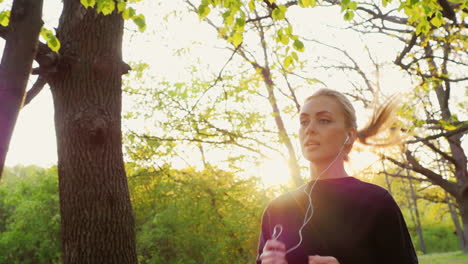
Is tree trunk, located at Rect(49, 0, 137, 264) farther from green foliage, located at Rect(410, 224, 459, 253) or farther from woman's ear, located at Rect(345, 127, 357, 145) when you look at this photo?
green foliage, located at Rect(410, 224, 459, 253)

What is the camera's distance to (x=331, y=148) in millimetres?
2555

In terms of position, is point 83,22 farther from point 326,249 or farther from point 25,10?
point 326,249

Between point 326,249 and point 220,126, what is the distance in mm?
11128

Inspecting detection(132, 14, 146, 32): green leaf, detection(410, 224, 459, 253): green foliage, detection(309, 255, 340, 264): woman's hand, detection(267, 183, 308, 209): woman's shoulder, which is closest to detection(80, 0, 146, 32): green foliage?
detection(132, 14, 146, 32): green leaf

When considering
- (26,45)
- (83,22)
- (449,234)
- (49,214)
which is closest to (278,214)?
(26,45)

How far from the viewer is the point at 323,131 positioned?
2.56 m

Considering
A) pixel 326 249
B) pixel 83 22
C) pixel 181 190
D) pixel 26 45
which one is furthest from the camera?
pixel 181 190

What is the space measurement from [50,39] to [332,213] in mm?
2659

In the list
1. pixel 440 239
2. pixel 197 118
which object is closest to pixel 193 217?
pixel 197 118

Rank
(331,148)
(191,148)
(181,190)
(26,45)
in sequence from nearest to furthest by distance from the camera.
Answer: (26,45)
(331,148)
(181,190)
(191,148)

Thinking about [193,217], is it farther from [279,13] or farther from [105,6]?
[105,6]

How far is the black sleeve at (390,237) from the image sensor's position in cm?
221

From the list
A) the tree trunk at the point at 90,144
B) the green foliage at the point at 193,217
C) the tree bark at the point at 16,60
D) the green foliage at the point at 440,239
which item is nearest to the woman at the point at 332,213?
the tree bark at the point at 16,60

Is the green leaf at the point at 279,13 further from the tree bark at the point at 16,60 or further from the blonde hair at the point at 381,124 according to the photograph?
the tree bark at the point at 16,60
